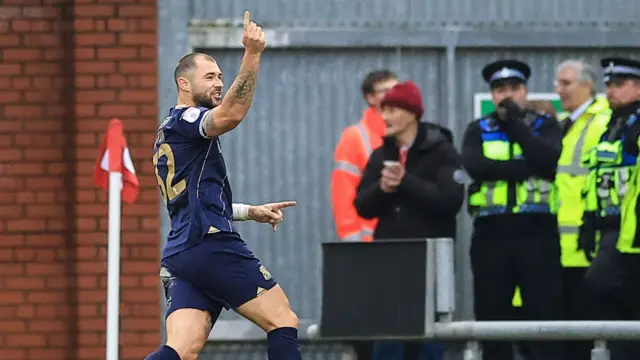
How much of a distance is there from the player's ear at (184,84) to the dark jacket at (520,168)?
2.64 m

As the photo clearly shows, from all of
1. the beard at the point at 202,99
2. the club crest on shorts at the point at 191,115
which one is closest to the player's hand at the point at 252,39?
the club crest on shorts at the point at 191,115

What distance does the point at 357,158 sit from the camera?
37.1 ft

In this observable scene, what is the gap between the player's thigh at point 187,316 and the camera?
26.3ft

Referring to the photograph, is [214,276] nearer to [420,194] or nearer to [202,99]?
[202,99]

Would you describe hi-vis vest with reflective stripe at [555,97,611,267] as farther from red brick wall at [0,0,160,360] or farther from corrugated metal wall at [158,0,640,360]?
red brick wall at [0,0,160,360]

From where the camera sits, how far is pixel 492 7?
1206 cm

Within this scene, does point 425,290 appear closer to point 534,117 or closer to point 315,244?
point 534,117

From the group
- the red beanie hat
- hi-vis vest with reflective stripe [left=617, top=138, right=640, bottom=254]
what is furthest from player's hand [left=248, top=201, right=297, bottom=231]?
hi-vis vest with reflective stripe [left=617, top=138, right=640, bottom=254]

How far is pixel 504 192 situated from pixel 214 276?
2766mm

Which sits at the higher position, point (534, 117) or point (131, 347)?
point (534, 117)

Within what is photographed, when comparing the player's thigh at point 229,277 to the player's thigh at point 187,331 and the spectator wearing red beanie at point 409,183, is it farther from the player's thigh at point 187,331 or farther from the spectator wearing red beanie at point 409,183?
the spectator wearing red beanie at point 409,183

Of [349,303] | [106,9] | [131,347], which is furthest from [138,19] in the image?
[349,303]

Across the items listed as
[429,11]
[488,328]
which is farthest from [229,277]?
[429,11]

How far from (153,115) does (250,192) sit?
876 millimetres
